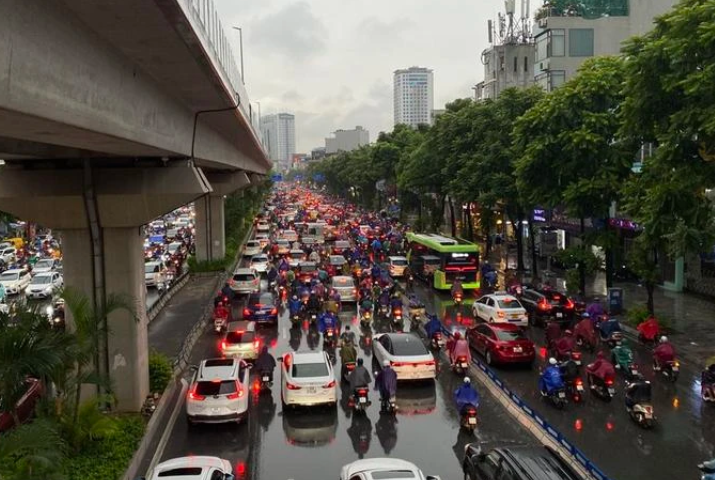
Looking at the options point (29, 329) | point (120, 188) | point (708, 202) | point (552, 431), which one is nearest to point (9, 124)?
point (29, 329)

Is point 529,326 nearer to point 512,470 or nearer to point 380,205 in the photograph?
point 512,470

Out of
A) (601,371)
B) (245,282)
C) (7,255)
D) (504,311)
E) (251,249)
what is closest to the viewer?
(601,371)

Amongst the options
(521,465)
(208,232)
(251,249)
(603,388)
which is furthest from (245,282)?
(521,465)

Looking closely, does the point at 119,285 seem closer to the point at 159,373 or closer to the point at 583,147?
the point at 159,373

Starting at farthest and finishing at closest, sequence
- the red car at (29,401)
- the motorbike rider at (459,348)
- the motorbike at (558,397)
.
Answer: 1. the motorbike rider at (459,348)
2. the motorbike at (558,397)
3. the red car at (29,401)

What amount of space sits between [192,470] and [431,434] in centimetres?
555

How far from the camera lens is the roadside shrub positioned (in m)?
16.6

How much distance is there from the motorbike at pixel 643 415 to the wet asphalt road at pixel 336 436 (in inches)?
92.9

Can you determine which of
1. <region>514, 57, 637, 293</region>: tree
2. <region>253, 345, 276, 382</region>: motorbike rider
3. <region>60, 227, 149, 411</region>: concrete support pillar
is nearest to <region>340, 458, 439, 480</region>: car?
<region>60, 227, 149, 411</region>: concrete support pillar

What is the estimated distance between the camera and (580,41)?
1885 inches

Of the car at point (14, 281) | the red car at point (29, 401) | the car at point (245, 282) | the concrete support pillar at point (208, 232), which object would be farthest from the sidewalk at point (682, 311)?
the car at point (14, 281)

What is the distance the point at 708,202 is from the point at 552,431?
1087 cm

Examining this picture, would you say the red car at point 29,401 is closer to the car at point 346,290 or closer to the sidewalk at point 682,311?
the car at point 346,290

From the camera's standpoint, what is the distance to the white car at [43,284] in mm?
32469
